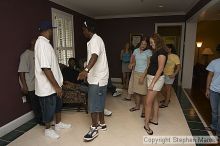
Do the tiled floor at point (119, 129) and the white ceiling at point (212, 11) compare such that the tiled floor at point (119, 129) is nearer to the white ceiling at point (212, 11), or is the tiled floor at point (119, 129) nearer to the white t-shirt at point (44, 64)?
the white t-shirt at point (44, 64)

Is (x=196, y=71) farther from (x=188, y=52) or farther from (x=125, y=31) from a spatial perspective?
(x=125, y=31)

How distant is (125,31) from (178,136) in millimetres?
4788

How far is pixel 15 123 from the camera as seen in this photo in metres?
3.01

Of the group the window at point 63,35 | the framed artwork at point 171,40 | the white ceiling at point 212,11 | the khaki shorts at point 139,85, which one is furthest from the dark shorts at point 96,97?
the framed artwork at point 171,40

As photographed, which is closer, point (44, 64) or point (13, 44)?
point (44, 64)

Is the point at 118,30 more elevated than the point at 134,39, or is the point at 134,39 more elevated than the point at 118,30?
the point at 118,30

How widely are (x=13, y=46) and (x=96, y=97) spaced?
65.9 inches

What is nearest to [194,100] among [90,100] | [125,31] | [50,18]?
[90,100]

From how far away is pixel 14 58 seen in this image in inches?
117

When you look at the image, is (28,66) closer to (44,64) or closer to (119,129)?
(44,64)

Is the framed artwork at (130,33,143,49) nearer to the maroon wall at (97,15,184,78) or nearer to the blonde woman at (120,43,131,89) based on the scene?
the maroon wall at (97,15,184,78)

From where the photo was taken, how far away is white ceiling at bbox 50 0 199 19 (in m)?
4.46

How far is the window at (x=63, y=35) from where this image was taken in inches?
168

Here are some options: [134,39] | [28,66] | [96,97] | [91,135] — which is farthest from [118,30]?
[91,135]
